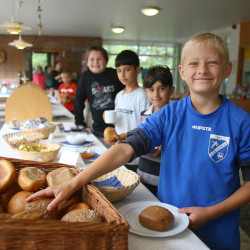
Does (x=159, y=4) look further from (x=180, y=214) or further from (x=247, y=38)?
(x=180, y=214)

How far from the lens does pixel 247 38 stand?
786cm

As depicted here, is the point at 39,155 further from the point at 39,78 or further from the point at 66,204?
the point at 39,78

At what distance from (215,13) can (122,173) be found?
717cm

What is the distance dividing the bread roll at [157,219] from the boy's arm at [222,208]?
5.5 inches

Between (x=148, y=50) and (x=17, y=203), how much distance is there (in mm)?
12753

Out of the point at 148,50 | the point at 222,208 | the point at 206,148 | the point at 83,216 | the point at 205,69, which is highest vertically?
the point at 148,50

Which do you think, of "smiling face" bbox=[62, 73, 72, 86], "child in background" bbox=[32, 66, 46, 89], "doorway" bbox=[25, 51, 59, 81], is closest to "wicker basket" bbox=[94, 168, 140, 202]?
"smiling face" bbox=[62, 73, 72, 86]

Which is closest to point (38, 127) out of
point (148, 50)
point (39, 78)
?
point (39, 78)

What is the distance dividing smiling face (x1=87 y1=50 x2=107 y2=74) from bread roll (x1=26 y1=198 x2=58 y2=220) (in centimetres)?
213

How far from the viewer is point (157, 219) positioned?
2.63 feet

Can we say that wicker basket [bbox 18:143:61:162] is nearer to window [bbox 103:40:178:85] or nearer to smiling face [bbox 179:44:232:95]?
smiling face [bbox 179:44:232:95]

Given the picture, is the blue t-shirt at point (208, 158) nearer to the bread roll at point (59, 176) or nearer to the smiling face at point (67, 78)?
the bread roll at point (59, 176)

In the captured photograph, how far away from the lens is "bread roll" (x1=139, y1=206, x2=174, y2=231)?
80 cm

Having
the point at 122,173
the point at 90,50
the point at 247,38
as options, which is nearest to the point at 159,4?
the point at 247,38
